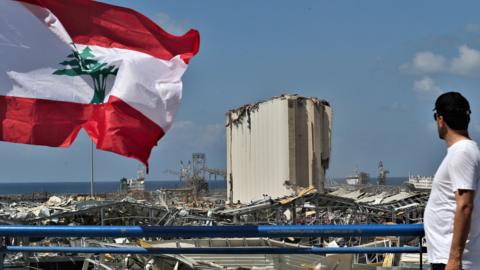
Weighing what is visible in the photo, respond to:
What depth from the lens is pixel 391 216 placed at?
3184 centimetres

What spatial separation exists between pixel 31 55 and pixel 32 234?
1.79 metres

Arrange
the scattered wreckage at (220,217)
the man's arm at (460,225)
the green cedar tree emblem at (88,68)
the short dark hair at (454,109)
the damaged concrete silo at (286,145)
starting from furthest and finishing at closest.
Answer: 1. the damaged concrete silo at (286,145)
2. the scattered wreckage at (220,217)
3. the green cedar tree emblem at (88,68)
4. the short dark hair at (454,109)
5. the man's arm at (460,225)

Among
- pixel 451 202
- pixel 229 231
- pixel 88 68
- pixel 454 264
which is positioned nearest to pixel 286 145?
pixel 88 68

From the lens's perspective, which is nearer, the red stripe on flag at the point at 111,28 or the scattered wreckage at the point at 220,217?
the red stripe on flag at the point at 111,28

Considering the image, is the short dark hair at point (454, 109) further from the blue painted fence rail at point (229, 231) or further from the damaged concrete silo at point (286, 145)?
the damaged concrete silo at point (286, 145)

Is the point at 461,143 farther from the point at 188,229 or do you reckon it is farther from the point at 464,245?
the point at 188,229

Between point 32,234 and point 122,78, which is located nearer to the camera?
point 32,234

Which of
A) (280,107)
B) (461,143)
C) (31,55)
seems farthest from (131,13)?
(280,107)

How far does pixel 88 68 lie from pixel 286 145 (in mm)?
37205

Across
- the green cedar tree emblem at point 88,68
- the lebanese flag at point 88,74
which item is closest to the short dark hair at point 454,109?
the lebanese flag at point 88,74

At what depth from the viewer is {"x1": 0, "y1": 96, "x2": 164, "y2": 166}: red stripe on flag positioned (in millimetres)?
5359

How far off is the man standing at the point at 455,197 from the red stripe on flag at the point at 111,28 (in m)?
2.84

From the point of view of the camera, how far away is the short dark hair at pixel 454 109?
379cm

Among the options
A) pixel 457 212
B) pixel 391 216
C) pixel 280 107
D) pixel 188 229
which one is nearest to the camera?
pixel 457 212
